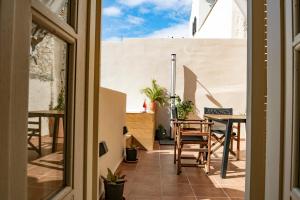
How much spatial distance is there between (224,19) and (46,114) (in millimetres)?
8863

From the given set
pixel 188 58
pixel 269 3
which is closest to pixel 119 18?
pixel 188 58

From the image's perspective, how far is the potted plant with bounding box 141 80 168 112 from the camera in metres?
7.55

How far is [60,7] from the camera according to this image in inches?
40.4

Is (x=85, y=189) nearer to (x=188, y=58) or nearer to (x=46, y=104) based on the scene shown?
(x=46, y=104)

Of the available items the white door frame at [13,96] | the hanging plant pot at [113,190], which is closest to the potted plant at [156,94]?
the hanging plant pot at [113,190]

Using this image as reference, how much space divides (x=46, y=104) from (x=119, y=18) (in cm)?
1262

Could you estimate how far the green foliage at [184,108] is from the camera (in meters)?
7.44

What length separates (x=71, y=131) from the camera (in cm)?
112

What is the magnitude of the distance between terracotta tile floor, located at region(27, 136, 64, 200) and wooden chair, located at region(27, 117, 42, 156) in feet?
0.05

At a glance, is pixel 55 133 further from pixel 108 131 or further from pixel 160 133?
pixel 160 133

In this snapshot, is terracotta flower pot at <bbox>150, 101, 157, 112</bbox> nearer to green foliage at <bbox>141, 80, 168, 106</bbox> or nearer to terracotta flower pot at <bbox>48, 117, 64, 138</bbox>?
green foliage at <bbox>141, 80, 168, 106</bbox>

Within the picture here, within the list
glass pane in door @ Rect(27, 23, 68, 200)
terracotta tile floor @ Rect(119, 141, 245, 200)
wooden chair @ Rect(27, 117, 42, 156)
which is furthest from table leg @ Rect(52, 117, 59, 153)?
terracotta tile floor @ Rect(119, 141, 245, 200)

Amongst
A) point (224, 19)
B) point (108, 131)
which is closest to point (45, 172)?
point (108, 131)

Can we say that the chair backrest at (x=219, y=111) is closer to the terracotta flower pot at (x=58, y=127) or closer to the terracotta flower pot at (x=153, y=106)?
the terracotta flower pot at (x=153, y=106)
